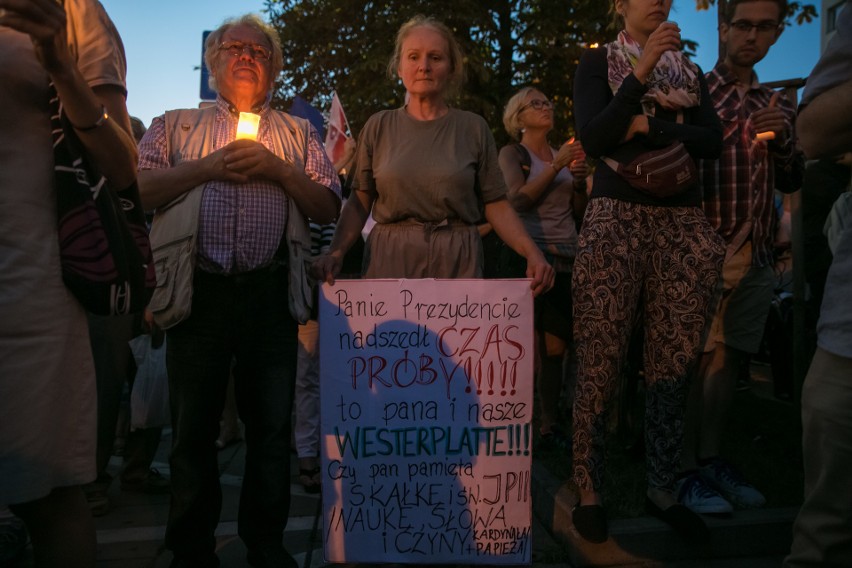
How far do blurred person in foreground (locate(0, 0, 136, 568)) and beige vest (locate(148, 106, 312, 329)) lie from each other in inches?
31.9

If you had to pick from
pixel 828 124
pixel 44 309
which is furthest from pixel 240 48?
pixel 828 124

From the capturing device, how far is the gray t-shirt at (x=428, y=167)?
10.4 feet

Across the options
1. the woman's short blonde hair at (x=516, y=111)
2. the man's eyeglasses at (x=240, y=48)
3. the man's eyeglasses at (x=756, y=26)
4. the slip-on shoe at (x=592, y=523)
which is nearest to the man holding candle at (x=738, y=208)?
the man's eyeglasses at (x=756, y=26)

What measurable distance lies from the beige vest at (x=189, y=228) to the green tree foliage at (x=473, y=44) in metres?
12.6

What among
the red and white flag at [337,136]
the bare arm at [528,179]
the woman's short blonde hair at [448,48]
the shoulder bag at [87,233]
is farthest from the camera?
the red and white flag at [337,136]

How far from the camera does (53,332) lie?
1898 millimetres

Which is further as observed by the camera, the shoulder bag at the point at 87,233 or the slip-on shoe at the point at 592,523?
the slip-on shoe at the point at 592,523

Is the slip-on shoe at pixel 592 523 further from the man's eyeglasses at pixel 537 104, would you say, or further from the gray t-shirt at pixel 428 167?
the man's eyeglasses at pixel 537 104

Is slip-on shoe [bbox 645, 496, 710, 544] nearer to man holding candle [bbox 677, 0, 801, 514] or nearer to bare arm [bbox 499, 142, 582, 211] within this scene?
man holding candle [bbox 677, 0, 801, 514]

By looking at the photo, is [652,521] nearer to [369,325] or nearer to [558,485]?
[558,485]

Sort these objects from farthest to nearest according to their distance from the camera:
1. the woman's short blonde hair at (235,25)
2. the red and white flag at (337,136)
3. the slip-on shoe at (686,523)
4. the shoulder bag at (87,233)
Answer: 1. the red and white flag at (337,136)
2. the slip-on shoe at (686,523)
3. the woman's short blonde hair at (235,25)
4. the shoulder bag at (87,233)

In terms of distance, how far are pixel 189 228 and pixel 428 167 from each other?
954mm

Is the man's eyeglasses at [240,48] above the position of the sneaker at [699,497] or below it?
above

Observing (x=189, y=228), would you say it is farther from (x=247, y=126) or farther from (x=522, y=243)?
(x=522, y=243)
